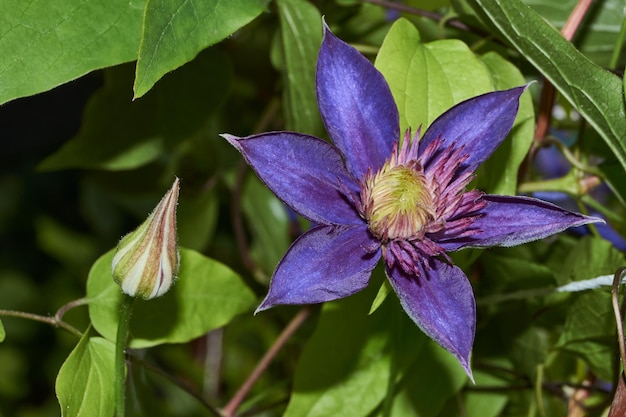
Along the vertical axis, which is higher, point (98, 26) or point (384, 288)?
point (98, 26)

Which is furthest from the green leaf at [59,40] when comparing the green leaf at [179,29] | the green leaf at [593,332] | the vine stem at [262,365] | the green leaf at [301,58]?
the green leaf at [593,332]

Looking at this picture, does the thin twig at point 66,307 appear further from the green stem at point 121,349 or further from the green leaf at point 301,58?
the green leaf at point 301,58

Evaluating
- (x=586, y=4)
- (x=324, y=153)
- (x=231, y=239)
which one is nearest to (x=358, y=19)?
(x=586, y=4)

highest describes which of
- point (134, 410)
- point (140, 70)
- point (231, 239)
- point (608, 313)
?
point (140, 70)

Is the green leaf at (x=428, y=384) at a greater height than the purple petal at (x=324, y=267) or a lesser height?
lesser

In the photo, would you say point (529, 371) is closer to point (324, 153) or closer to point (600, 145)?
point (600, 145)

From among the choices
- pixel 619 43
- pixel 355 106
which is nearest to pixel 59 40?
pixel 355 106

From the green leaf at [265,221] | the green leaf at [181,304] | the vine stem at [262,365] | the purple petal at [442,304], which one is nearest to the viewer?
the purple petal at [442,304]
